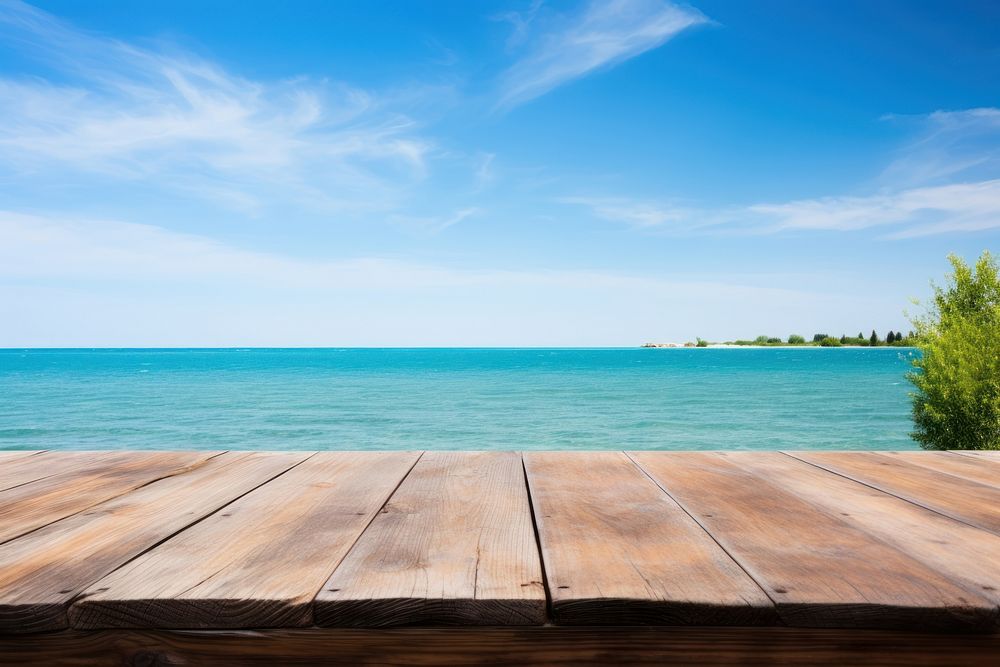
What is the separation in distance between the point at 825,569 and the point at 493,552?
607mm

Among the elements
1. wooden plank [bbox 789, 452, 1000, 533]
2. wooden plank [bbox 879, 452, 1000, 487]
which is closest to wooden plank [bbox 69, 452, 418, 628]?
wooden plank [bbox 789, 452, 1000, 533]

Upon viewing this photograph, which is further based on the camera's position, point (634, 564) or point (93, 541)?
point (93, 541)

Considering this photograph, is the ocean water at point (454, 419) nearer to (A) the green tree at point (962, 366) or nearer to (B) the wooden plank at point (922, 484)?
(A) the green tree at point (962, 366)

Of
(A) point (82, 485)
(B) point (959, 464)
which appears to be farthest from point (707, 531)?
(A) point (82, 485)

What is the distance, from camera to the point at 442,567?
1069 mm

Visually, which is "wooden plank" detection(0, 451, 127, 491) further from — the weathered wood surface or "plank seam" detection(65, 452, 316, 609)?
"plank seam" detection(65, 452, 316, 609)

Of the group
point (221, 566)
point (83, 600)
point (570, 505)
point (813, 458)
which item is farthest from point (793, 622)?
point (813, 458)

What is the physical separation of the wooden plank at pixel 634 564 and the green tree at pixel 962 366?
20.9 meters

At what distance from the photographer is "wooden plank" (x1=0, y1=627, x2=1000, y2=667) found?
3.11 ft

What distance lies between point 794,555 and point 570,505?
55cm

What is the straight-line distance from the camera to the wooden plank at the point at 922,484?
1509 mm

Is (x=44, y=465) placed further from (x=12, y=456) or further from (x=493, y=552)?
(x=493, y=552)

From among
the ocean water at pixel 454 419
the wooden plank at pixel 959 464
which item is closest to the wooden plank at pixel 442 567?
the wooden plank at pixel 959 464

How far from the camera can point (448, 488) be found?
5.69ft
